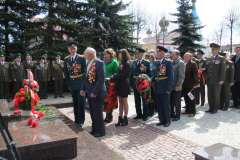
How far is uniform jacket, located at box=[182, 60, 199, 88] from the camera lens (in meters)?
6.42

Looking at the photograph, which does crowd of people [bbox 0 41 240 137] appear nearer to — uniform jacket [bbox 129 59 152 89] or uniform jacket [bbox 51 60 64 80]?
uniform jacket [bbox 129 59 152 89]

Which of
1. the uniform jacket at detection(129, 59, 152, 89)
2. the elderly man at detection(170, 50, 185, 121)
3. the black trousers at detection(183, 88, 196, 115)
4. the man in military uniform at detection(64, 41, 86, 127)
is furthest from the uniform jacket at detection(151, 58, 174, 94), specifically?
the man in military uniform at detection(64, 41, 86, 127)

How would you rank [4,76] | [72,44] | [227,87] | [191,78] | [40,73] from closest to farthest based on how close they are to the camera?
[72,44] < [191,78] < [227,87] < [4,76] < [40,73]

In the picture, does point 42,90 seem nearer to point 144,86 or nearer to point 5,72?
point 5,72

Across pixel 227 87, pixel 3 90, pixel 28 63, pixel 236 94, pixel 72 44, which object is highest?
pixel 72 44

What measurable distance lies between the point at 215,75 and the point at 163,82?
2662 millimetres

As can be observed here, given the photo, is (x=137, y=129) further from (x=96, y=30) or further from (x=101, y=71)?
(x=96, y=30)

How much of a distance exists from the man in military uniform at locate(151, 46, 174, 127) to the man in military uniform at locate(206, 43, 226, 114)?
2464mm

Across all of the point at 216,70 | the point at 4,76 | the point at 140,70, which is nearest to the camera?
the point at 140,70

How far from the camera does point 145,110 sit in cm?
601

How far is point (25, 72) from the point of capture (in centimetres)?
1012

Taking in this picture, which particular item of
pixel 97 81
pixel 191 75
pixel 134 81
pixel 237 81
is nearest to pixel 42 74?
pixel 134 81

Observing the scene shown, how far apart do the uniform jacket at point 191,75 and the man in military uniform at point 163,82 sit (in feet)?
5.51

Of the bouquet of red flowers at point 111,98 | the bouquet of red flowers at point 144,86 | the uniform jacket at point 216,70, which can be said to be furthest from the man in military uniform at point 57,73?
the uniform jacket at point 216,70
